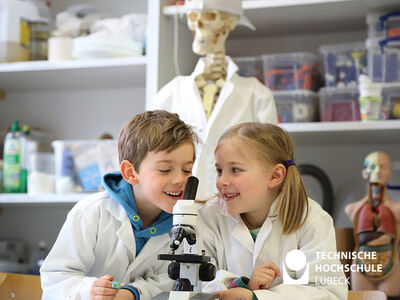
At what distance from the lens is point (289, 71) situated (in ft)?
6.91

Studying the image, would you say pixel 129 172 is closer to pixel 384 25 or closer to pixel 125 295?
pixel 125 295

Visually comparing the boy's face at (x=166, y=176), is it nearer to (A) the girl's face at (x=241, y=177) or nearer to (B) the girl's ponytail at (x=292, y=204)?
(A) the girl's face at (x=241, y=177)

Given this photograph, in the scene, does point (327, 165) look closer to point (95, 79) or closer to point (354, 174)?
point (354, 174)

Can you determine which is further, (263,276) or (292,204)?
(292,204)

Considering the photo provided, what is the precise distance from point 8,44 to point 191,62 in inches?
27.7

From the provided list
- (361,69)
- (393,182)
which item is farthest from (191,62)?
(393,182)

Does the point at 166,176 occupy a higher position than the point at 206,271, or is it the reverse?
the point at 166,176

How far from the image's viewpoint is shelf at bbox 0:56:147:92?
2.21 m

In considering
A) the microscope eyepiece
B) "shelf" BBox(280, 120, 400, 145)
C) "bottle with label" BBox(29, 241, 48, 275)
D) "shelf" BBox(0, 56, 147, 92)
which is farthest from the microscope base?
"bottle with label" BBox(29, 241, 48, 275)

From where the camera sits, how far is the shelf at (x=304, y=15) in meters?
2.00

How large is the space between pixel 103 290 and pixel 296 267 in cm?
38

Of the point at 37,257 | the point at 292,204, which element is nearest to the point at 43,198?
the point at 37,257

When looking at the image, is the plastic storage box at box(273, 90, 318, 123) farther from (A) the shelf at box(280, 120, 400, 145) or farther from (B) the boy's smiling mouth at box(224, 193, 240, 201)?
(B) the boy's smiling mouth at box(224, 193, 240, 201)

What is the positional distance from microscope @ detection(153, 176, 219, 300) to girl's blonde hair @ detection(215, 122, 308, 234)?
0.31 m
